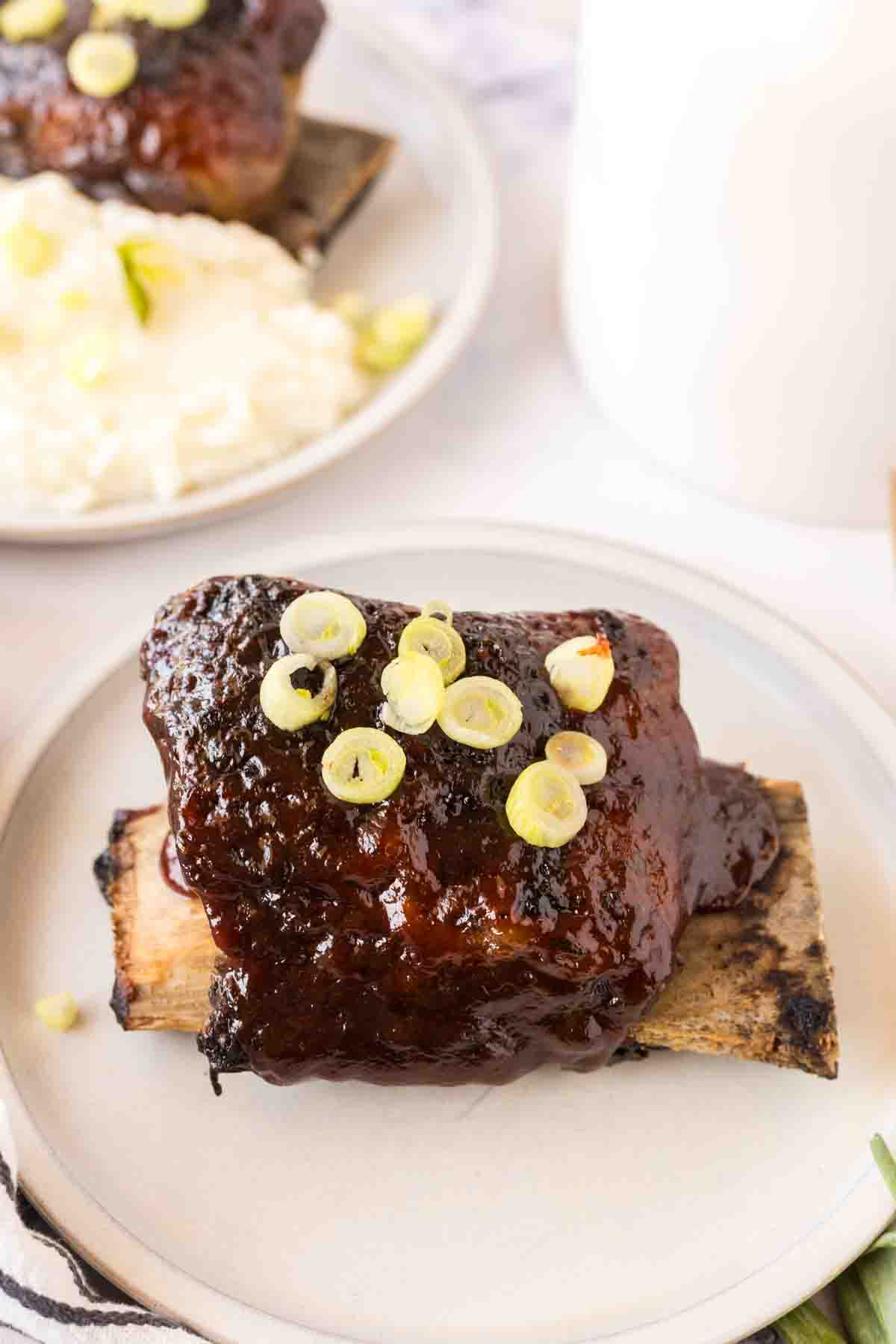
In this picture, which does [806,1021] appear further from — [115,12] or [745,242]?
[115,12]

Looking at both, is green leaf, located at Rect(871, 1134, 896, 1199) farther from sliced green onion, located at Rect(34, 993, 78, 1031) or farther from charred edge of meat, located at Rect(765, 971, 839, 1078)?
sliced green onion, located at Rect(34, 993, 78, 1031)

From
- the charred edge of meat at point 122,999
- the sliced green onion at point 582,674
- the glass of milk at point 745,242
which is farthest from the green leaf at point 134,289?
the charred edge of meat at point 122,999

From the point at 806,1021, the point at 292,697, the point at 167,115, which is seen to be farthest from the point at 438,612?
the point at 167,115

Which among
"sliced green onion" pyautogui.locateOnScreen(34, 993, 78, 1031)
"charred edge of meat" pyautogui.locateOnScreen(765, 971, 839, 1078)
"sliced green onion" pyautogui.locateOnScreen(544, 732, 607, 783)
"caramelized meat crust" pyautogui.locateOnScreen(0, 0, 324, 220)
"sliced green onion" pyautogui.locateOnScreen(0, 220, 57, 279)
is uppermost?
"caramelized meat crust" pyautogui.locateOnScreen(0, 0, 324, 220)

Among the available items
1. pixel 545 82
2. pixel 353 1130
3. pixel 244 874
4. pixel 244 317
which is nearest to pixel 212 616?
pixel 244 874

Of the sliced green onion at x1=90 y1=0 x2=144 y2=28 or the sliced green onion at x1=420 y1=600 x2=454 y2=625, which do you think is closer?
the sliced green onion at x1=420 y1=600 x2=454 y2=625

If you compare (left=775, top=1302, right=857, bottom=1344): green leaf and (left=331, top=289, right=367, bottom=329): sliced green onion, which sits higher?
(left=331, top=289, right=367, bottom=329): sliced green onion

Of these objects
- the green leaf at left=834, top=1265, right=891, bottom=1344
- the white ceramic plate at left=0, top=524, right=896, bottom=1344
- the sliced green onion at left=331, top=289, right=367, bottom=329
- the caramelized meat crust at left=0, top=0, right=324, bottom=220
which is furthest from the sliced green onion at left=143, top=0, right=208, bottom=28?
the green leaf at left=834, top=1265, right=891, bottom=1344

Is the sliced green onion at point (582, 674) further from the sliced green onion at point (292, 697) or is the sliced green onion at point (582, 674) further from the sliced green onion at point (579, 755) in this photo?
the sliced green onion at point (292, 697)
